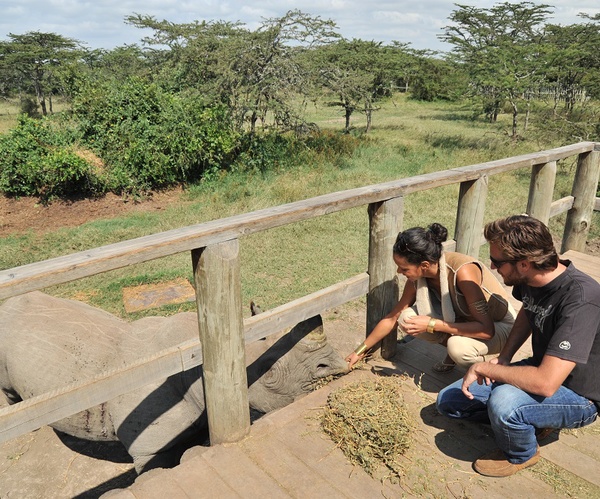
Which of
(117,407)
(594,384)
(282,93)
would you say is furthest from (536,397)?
(282,93)

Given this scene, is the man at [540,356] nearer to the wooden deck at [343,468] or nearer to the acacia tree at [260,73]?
the wooden deck at [343,468]

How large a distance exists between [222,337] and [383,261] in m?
1.25

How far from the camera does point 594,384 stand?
260 cm

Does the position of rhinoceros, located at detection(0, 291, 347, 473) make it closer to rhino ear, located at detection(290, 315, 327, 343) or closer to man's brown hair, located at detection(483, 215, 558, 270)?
rhino ear, located at detection(290, 315, 327, 343)

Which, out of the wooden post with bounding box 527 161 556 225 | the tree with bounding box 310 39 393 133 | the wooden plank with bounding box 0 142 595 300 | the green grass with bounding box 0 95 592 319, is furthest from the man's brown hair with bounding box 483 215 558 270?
the tree with bounding box 310 39 393 133

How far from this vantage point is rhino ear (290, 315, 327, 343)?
3428 mm

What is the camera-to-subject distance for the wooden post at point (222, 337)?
2605 mm

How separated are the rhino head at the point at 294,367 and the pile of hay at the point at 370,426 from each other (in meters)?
0.22

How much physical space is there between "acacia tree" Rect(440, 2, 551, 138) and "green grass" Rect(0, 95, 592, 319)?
5.73 ft

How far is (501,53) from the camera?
17703 millimetres

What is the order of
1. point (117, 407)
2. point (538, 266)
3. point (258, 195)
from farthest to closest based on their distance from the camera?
point (258, 195) → point (117, 407) → point (538, 266)

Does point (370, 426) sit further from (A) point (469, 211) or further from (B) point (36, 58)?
(B) point (36, 58)

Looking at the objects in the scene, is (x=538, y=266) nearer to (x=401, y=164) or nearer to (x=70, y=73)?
(x=401, y=164)

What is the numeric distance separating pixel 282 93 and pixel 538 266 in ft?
36.5
